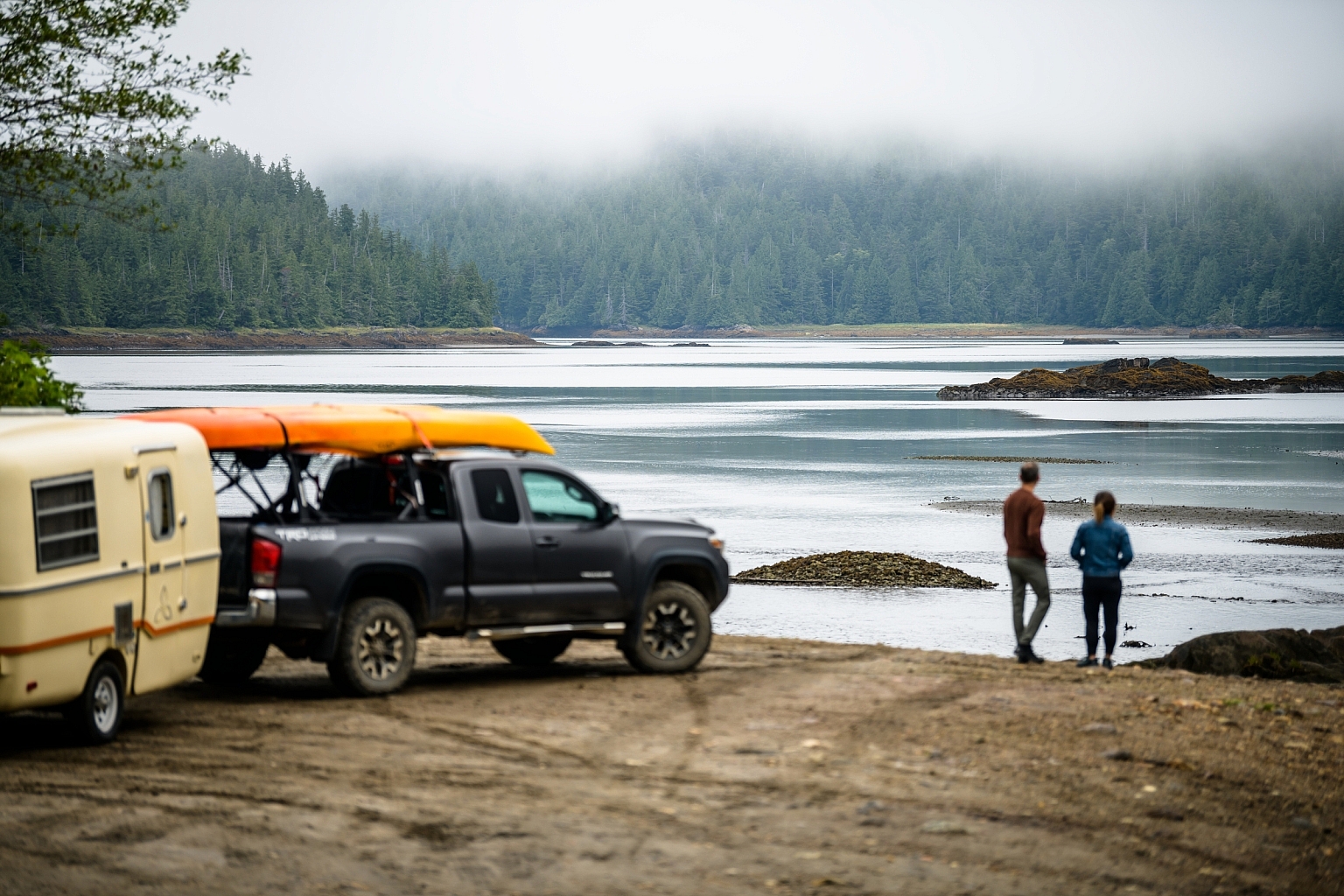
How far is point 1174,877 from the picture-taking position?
7.74 metres

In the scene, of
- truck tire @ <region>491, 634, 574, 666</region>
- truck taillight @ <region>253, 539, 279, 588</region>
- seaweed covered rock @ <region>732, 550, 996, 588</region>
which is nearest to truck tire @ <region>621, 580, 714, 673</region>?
truck tire @ <region>491, 634, 574, 666</region>

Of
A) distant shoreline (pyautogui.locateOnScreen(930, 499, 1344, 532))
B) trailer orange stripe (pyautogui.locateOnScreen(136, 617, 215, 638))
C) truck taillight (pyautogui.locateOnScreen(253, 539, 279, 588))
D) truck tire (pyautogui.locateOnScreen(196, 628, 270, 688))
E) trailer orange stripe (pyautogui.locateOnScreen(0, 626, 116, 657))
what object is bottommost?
distant shoreline (pyautogui.locateOnScreen(930, 499, 1344, 532))

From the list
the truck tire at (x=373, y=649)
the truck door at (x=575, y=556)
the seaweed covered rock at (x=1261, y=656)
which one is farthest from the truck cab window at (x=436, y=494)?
the seaweed covered rock at (x=1261, y=656)

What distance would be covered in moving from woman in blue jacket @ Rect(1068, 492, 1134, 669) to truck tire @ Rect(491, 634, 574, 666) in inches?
188

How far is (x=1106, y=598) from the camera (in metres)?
14.7

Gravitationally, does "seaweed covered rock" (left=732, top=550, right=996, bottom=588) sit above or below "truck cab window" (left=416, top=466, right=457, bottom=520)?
below

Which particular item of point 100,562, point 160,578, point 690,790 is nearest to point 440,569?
point 160,578

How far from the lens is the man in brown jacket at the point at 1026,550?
14.2 metres

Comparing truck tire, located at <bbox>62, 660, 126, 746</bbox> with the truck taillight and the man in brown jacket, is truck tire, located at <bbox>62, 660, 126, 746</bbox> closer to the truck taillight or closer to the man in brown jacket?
the truck taillight

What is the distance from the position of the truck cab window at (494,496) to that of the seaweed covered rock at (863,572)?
1109cm

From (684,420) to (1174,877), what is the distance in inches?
2249

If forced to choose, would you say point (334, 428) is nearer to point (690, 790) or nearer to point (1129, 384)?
point (690, 790)

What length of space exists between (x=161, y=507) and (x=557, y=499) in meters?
3.77

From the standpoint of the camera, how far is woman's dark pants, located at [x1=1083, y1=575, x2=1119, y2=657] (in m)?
14.6
